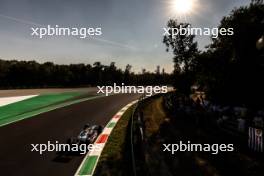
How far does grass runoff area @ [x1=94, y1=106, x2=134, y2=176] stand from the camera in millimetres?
8820

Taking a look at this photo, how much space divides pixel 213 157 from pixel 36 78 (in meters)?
74.0

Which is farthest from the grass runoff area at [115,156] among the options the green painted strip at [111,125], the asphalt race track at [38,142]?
the green painted strip at [111,125]

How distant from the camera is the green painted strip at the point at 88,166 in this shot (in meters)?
8.66

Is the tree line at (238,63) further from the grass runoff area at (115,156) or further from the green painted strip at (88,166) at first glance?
the green painted strip at (88,166)

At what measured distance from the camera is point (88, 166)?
9.26 meters

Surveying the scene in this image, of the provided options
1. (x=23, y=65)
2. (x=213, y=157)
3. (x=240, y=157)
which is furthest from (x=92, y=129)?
(x=23, y=65)

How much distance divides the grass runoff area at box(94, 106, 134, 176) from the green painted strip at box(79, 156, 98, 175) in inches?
7.7

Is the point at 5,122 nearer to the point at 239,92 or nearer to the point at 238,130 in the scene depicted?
the point at 238,130

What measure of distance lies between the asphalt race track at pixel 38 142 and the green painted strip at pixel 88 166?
10.4 inches

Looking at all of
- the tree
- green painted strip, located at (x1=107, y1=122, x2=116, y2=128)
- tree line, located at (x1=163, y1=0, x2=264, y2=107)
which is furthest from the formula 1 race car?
the tree

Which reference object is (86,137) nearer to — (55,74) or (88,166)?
(88,166)

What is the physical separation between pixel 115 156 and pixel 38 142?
3.97 meters

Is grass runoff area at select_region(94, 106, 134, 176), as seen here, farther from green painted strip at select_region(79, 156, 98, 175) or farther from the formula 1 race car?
the formula 1 race car

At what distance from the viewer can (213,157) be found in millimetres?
10609
